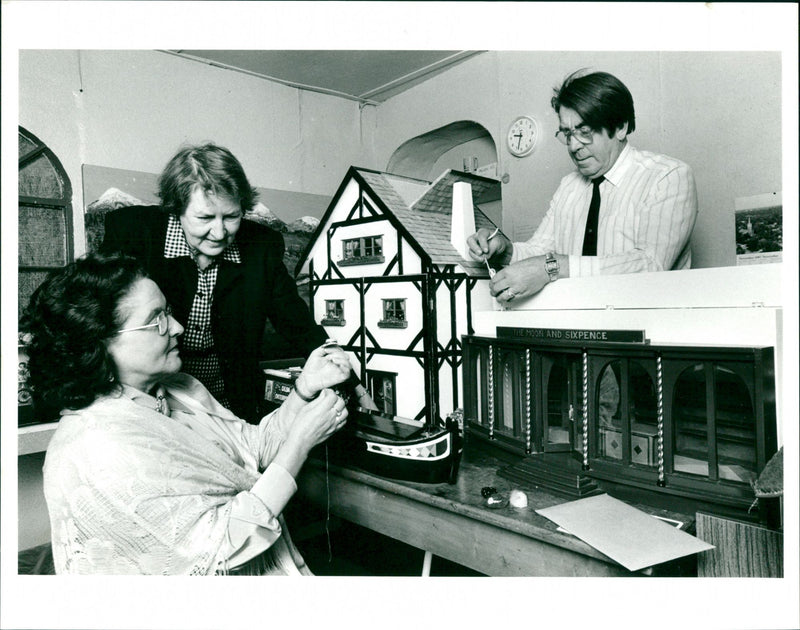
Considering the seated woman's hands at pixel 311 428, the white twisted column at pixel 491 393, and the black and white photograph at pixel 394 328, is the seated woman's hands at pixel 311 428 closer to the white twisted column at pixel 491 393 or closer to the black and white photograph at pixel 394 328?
the black and white photograph at pixel 394 328

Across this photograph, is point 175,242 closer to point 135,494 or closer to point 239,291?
point 239,291

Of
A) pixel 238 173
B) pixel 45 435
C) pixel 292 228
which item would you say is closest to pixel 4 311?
pixel 45 435

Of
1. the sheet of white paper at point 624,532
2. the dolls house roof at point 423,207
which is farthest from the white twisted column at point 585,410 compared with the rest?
the dolls house roof at point 423,207

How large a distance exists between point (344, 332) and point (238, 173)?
29.3 inches

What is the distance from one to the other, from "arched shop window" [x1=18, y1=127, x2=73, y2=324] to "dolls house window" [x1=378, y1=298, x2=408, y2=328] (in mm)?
1023

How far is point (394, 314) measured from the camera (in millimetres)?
1878

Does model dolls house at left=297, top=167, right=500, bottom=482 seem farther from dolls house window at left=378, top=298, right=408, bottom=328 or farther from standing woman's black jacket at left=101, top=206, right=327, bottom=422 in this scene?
standing woman's black jacket at left=101, top=206, right=327, bottom=422

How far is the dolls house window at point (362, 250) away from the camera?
6.40ft

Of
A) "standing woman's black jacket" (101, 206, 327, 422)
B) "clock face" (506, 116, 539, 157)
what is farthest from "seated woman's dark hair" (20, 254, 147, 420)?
"clock face" (506, 116, 539, 157)

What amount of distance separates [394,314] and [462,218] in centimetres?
46

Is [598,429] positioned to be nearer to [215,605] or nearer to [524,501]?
[524,501]

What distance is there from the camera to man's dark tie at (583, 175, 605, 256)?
1.71m

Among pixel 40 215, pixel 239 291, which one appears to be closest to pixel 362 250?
pixel 239 291

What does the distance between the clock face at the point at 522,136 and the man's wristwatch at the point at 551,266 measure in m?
0.60
